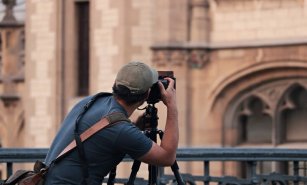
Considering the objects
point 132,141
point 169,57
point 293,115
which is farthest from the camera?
point 293,115

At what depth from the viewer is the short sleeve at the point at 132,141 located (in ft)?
15.9

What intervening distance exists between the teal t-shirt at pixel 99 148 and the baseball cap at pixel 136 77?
0.13 metres

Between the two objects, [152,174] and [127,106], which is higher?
[127,106]

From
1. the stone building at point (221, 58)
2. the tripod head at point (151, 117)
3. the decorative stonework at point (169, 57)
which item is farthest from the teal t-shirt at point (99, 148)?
the decorative stonework at point (169, 57)

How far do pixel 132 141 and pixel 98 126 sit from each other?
6.4 inches

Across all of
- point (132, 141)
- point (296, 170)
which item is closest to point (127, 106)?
point (132, 141)

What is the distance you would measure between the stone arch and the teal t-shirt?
409 inches

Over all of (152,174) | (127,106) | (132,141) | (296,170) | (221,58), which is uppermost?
(127,106)

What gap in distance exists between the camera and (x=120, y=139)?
4.84 metres

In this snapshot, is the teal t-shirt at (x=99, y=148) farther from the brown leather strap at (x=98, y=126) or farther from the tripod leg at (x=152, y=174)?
the tripod leg at (x=152, y=174)

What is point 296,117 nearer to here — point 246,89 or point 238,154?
point 246,89

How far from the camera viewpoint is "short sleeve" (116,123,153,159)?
4.84 meters

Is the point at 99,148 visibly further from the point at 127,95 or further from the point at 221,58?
the point at 221,58

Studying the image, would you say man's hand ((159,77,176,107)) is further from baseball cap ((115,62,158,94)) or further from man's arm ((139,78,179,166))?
baseball cap ((115,62,158,94))
